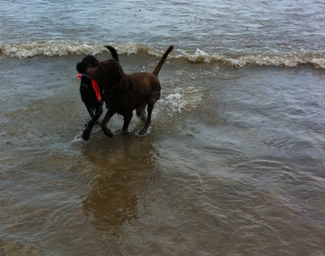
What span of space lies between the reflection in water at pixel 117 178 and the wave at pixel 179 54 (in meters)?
4.79

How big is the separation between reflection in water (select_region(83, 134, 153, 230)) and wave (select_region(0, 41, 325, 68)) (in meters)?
4.79

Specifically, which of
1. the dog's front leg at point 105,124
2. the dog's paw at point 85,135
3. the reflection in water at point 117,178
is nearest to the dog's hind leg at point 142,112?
the reflection in water at point 117,178

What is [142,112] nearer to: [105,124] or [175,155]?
[105,124]

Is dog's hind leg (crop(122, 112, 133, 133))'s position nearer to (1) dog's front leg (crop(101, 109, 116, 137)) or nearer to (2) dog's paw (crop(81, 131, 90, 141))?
(1) dog's front leg (crop(101, 109, 116, 137))

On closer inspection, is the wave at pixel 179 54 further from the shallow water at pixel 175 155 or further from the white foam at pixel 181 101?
the white foam at pixel 181 101

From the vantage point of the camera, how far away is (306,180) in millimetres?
4453

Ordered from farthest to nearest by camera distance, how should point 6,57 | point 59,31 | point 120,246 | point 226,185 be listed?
point 59,31 → point 6,57 → point 226,185 → point 120,246

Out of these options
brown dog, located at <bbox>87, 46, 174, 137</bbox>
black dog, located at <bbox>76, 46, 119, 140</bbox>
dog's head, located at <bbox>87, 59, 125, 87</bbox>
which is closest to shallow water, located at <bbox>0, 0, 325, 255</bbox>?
black dog, located at <bbox>76, 46, 119, 140</bbox>

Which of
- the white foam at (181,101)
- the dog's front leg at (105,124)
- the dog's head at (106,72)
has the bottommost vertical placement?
the white foam at (181,101)

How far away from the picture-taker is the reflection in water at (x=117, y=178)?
3.75m

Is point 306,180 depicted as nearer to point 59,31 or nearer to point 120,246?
point 120,246

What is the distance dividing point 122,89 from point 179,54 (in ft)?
16.7

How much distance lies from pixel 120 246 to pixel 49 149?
238 centimetres

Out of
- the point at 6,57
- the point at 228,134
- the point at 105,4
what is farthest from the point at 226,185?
the point at 105,4
